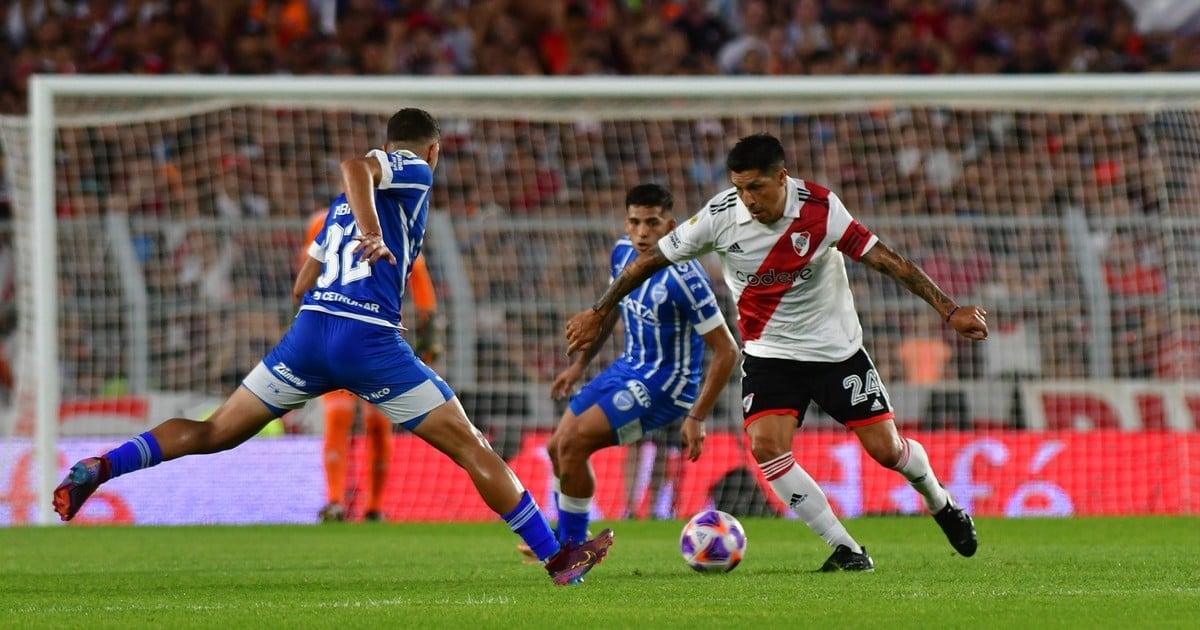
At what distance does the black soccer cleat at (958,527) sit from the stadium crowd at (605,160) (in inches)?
235

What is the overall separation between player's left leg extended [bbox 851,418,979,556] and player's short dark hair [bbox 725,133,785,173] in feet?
→ 4.47

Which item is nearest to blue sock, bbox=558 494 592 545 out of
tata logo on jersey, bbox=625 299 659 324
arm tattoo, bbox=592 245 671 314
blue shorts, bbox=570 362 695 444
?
blue shorts, bbox=570 362 695 444

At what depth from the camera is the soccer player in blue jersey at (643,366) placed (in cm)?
845

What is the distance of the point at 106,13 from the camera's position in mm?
18656

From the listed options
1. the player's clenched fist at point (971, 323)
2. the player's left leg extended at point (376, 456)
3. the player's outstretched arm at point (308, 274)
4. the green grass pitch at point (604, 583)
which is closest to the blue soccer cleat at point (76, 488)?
the green grass pitch at point (604, 583)

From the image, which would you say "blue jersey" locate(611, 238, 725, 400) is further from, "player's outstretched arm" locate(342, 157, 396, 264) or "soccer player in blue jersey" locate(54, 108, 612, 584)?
"player's outstretched arm" locate(342, 157, 396, 264)

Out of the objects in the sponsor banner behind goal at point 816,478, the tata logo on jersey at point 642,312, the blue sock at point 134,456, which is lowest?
the sponsor banner behind goal at point 816,478

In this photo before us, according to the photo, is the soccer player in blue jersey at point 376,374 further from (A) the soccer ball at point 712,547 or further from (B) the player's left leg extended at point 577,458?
(B) the player's left leg extended at point 577,458

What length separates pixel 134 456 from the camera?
21.9 feet

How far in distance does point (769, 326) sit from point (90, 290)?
8.03 meters

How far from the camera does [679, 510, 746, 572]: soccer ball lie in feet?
24.3

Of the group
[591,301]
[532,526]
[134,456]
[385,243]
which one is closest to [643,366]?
[532,526]

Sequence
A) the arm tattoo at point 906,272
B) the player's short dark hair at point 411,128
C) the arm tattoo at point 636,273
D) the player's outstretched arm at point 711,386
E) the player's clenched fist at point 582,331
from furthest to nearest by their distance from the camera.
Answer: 1. the player's outstretched arm at point 711,386
2. the arm tattoo at point 636,273
3. the arm tattoo at point 906,272
4. the player's clenched fist at point 582,331
5. the player's short dark hair at point 411,128

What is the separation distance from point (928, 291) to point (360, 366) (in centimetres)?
243
